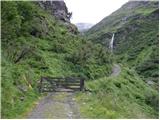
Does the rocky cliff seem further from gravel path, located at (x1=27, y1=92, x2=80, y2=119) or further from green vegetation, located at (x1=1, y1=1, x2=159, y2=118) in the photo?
gravel path, located at (x1=27, y1=92, x2=80, y2=119)

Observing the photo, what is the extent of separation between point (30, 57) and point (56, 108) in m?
24.2

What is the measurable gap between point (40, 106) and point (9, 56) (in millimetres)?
13429

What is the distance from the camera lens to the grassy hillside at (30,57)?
2598cm

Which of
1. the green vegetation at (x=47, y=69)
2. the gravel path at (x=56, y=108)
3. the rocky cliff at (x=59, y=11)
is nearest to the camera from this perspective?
the gravel path at (x=56, y=108)

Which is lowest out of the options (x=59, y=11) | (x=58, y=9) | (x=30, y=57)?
(x=30, y=57)

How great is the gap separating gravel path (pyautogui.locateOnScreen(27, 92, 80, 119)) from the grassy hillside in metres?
0.82

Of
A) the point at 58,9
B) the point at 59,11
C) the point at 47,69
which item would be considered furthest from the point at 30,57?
the point at 58,9

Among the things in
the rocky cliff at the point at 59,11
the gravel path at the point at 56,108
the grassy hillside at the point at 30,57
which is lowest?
the gravel path at the point at 56,108

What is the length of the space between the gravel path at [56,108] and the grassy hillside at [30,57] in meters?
0.82

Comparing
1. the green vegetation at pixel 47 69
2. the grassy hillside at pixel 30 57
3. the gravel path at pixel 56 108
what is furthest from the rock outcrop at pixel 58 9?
the gravel path at pixel 56 108

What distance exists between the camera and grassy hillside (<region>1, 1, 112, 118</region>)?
2598 cm

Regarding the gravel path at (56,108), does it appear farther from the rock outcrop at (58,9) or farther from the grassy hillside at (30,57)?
the rock outcrop at (58,9)

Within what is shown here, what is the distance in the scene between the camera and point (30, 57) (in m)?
48.8

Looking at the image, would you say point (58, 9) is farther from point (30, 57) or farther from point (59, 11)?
point (30, 57)
